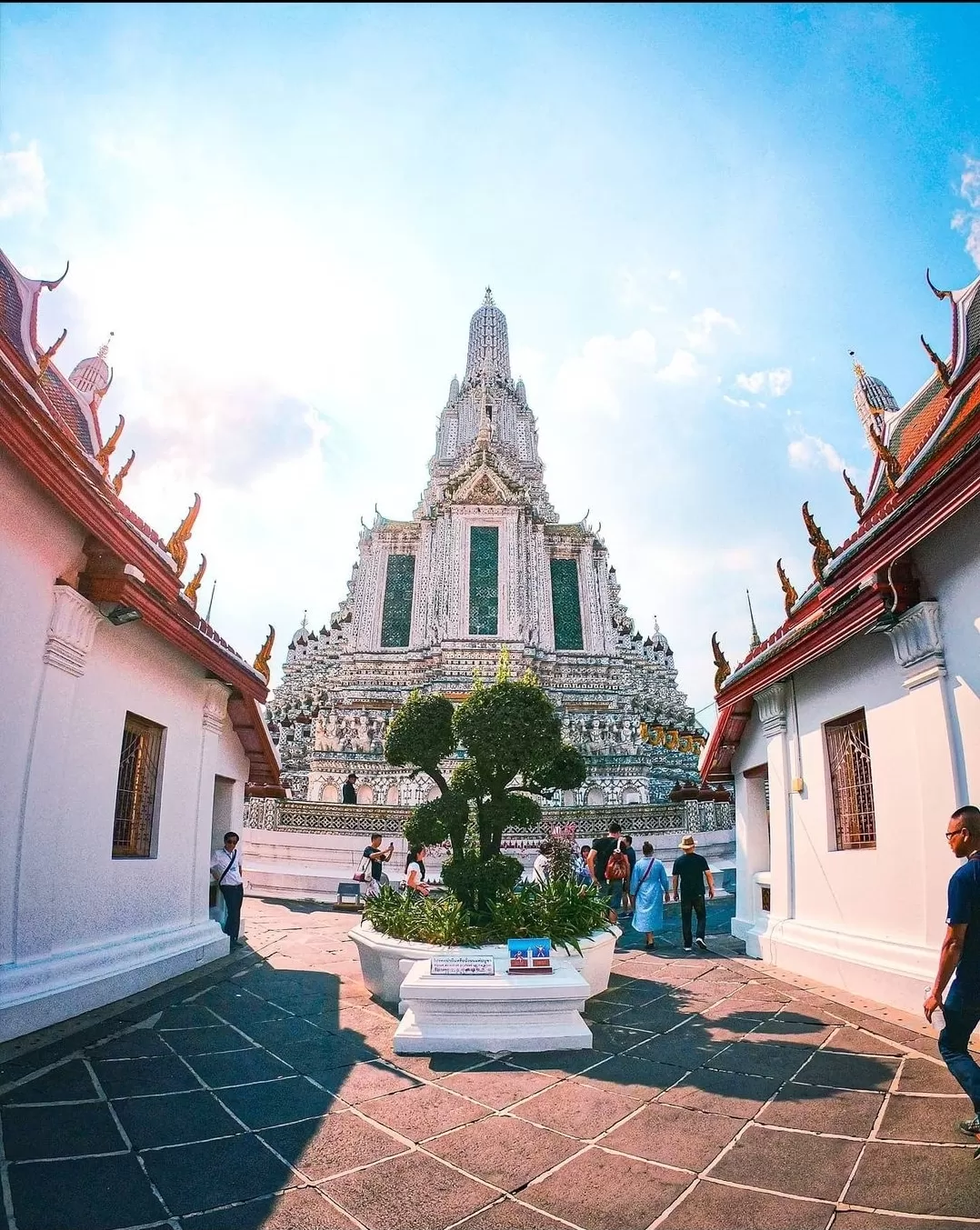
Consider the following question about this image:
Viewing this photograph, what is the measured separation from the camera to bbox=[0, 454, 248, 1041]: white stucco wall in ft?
16.1

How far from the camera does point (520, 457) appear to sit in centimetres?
4066

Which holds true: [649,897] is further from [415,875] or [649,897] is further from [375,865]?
[375,865]

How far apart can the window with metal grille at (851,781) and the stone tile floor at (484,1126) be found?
1.50 meters

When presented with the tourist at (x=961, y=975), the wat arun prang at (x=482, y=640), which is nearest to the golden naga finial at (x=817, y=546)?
the tourist at (x=961, y=975)

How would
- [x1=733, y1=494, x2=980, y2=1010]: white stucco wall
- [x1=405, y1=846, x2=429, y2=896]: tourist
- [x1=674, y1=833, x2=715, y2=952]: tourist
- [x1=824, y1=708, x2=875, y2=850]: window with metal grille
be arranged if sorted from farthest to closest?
[x1=674, y1=833, x2=715, y2=952]: tourist, [x1=405, y1=846, x2=429, y2=896]: tourist, [x1=824, y1=708, x2=875, y2=850]: window with metal grille, [x1=733, y1=494, x2=980, y2=1010]: white stucco wall

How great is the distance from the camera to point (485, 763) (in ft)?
23.0

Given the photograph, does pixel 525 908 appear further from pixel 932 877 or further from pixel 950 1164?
pixel 950 1164

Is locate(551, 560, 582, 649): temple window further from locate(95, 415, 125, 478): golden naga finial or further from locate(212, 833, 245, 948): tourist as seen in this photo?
locate(95, 415, 125, 478): golden naga finial

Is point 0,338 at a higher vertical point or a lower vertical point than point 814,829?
higher

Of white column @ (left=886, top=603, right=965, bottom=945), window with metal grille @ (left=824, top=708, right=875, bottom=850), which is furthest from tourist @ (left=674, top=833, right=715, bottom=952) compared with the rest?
white column @ (left=886, top=603, right=965, bottom=945)

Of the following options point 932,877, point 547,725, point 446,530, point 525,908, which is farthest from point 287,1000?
point 446,530

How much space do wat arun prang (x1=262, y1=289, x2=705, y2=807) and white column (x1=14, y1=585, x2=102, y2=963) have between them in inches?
763

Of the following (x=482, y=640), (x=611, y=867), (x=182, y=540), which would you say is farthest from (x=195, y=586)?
(x=482, y=640)

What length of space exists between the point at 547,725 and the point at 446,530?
92.9 feet
